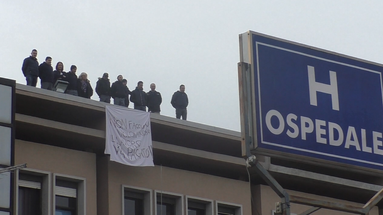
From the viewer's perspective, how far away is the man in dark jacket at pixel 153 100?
30859mm

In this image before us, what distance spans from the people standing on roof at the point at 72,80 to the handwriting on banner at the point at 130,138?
160 cm

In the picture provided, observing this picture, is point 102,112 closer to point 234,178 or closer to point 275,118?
point 234,178

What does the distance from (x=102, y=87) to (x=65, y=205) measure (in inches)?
166

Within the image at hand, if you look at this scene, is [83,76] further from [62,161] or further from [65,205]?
[65,205]

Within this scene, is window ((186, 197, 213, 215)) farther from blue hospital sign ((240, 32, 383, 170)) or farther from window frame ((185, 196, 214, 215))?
blue hospital sign ((240, 32, 383, 170))

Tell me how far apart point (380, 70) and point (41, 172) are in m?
18.2

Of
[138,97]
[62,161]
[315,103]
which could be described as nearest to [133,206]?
[62,161]

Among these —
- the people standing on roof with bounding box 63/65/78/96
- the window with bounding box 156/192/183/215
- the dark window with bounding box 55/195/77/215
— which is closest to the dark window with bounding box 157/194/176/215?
the window with bounding box 156/192/183/215

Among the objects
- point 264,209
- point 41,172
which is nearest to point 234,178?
point 264,209

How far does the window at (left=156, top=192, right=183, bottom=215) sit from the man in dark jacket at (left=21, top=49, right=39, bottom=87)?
6390 mm

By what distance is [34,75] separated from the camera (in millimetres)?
27109

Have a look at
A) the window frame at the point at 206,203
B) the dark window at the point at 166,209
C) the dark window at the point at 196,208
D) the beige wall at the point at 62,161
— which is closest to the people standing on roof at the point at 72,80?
the beige wall at the point at 62,161

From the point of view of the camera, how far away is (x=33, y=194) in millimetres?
27266

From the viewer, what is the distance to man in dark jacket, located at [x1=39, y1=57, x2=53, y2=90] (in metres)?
27.0
